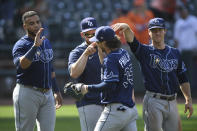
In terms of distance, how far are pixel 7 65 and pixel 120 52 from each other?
411 inches

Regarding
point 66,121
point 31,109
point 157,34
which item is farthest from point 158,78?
point 66,121

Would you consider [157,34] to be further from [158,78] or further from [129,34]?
[158,78]

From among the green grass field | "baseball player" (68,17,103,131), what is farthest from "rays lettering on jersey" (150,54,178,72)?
the green grass field

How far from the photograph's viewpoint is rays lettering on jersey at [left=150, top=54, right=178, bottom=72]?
6.46 m

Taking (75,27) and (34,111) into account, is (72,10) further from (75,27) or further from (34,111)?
(34,111)

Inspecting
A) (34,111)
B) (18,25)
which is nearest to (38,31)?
(34,111)

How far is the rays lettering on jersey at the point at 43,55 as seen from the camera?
647cm

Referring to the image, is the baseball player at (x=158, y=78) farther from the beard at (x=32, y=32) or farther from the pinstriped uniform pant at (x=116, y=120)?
the beard at (x=32, y=32)

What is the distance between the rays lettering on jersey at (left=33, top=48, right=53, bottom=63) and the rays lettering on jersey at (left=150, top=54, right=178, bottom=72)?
4.36ft

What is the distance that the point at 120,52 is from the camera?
562 cm

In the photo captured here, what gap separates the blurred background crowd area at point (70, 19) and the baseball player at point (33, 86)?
28.0 ft

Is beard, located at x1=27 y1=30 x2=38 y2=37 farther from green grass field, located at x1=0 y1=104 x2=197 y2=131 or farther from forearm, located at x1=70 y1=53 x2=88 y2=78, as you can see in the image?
green grass field, located at x1=0 y1=104 x2=197 y2=131

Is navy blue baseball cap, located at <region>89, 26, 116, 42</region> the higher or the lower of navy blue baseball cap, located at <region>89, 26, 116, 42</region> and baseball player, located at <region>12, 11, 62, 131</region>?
the higher

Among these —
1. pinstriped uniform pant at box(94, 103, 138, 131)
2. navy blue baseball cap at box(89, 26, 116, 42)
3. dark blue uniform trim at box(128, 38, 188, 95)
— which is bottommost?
pinstriped uniform pant at box(94, 103, 138, 131)
